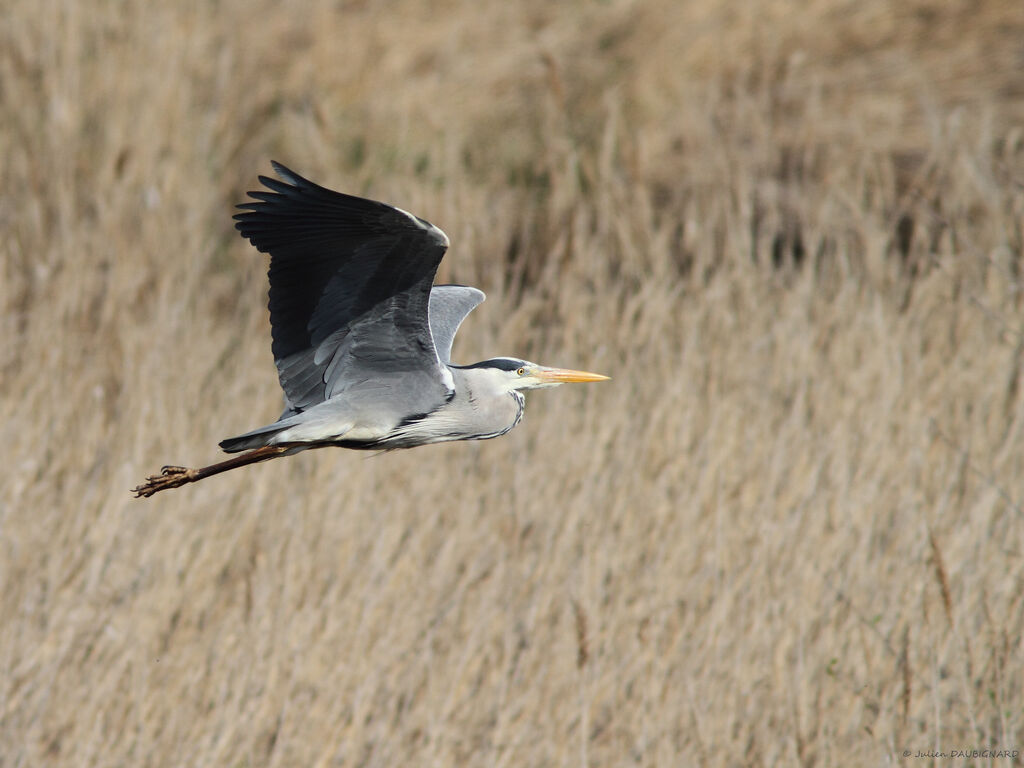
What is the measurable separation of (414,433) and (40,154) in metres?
3.55

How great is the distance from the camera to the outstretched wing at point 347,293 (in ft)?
9.27

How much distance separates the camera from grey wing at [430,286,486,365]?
3.57 meters

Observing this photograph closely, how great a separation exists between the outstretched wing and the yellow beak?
1.29 feet

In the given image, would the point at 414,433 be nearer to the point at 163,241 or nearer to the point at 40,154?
the point at 163,241

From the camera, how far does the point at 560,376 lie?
358cm

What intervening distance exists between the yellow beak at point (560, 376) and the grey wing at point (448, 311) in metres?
0.27

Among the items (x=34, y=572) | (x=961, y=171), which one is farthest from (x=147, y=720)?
(x=961, y=171)

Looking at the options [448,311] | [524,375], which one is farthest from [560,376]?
[448,311]

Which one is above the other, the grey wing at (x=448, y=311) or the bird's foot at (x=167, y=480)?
the grey wing at (x=448, y=311)

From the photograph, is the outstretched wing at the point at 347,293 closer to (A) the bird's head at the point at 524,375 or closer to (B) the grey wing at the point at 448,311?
(A) the bird's head at the point at 524,375

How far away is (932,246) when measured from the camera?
570cm

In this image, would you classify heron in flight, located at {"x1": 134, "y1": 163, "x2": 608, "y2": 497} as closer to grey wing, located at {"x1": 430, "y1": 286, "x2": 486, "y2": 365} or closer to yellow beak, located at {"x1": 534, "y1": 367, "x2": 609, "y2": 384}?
yellow beak, located at {"x1": 534, "y1": 367, "x2": 609, "y2": 384}

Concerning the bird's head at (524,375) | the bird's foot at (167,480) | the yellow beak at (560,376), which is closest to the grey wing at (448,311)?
the bird's head at (524,375)

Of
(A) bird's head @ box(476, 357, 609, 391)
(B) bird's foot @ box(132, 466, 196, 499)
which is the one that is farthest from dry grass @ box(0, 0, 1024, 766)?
(B) bird's foot @ box(132, 466, 196, 499)
